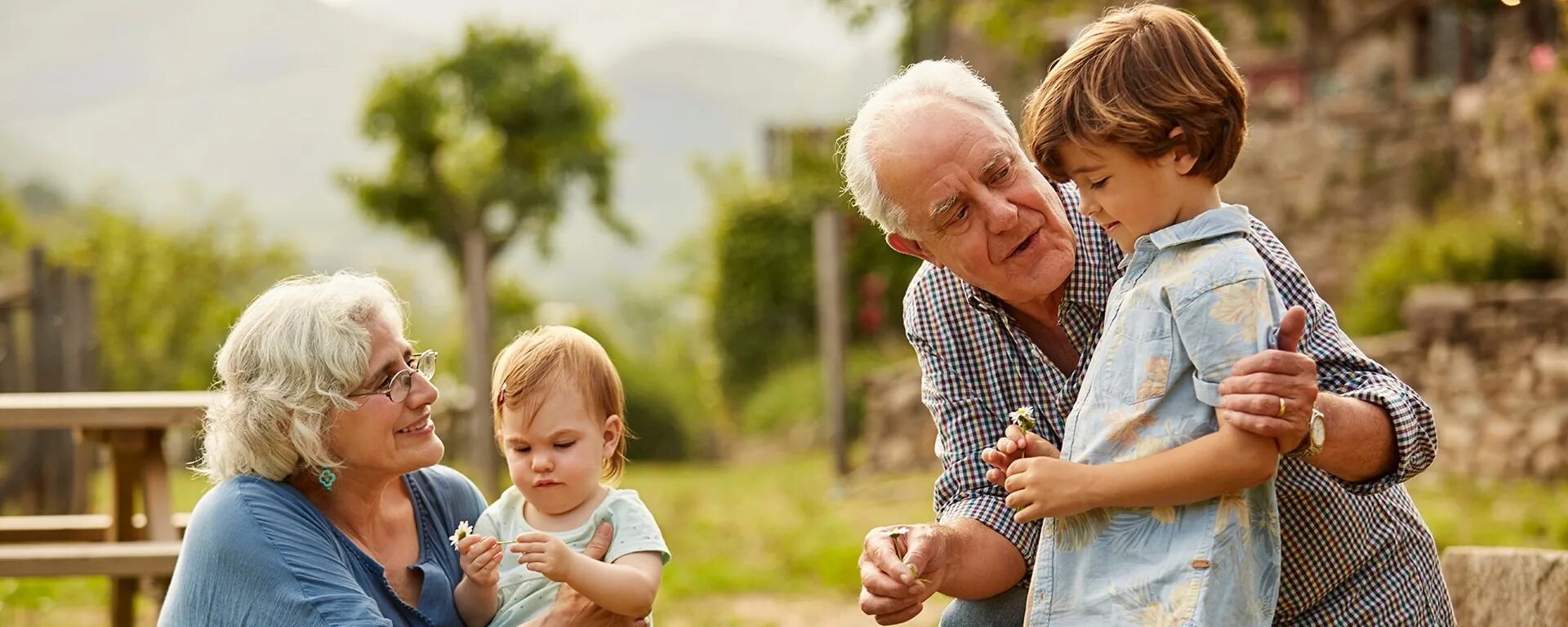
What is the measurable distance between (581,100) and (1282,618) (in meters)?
12.3

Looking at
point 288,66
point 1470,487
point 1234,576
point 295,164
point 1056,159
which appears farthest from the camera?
point 288,66

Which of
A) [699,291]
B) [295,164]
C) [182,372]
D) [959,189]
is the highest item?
[959,189]

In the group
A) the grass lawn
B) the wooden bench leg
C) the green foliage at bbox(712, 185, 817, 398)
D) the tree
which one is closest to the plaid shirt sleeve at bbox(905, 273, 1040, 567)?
the grass lawn

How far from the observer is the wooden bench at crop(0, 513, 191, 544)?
5.28 metres

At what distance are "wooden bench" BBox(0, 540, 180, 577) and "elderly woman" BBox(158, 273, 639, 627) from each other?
199cm

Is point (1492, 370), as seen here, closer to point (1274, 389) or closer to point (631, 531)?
point (631, 531)

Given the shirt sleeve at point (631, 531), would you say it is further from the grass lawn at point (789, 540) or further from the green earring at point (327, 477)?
the grass lawn at point (789, 540)

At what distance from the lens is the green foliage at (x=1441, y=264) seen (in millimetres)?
9406

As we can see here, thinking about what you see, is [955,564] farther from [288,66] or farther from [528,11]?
[288,66]

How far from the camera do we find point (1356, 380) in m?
2.26

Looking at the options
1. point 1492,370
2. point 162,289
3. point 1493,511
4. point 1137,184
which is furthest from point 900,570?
point 162,289

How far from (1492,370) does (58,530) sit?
7.66m

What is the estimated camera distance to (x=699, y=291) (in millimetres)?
16797

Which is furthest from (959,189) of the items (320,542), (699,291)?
(699,291)
